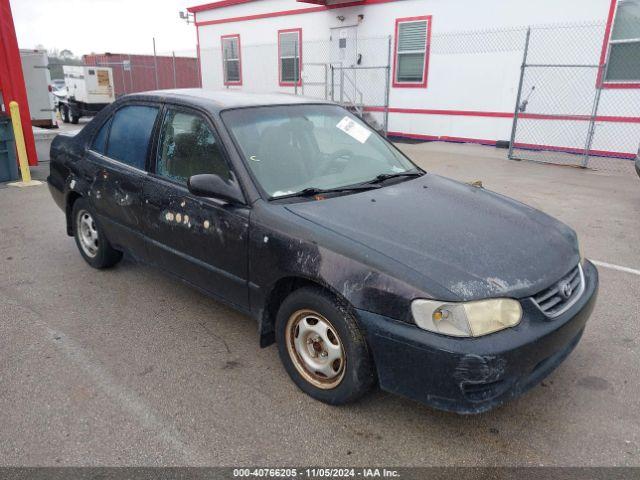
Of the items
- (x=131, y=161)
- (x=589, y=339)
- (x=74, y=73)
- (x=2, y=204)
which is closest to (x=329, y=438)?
(x=589, y=339)

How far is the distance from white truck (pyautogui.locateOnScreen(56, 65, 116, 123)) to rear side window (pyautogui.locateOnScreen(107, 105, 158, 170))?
1679cm

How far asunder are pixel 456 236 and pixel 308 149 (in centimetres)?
126

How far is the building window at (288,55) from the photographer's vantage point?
51.5 ft

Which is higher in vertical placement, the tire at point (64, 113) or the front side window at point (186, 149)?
the front side window at point (186, 149)

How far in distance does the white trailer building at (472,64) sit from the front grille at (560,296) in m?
8.41

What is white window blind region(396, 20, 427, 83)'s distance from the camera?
12.9m

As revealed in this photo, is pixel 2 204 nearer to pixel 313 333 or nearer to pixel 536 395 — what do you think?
pixel 313 333

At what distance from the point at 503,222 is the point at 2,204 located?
722 centimetres

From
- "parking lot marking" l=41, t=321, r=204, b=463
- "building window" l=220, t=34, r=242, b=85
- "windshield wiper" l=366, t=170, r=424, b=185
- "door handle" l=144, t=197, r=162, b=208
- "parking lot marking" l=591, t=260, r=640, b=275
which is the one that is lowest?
"parking lot marking" l=41, t=321, r=204, b=463

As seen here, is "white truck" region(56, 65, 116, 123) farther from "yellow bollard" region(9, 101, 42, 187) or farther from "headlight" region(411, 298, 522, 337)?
"headlight" region(411, 298, 522, 337)

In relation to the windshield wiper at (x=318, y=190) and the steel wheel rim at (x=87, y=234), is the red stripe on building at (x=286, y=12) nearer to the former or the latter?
the steel wheel rim at (x=87, y=234)

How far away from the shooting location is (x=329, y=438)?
2.55m

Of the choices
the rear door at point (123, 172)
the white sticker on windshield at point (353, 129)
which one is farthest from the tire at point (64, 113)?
the white sticker on windshield at point (353, 129)

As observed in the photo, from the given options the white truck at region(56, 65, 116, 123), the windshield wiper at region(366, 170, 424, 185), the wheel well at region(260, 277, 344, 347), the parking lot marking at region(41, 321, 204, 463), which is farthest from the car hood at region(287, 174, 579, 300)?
the white truck at region(56, 65, 116, 123)
